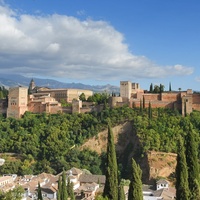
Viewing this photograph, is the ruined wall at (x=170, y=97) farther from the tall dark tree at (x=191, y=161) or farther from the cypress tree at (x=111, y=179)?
the tall dark tree at (x=191, y=161)

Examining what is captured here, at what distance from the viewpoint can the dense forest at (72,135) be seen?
51.0m

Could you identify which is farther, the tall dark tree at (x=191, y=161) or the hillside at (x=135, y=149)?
the hillside at (x=135, y=149)

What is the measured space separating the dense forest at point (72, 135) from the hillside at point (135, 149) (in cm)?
84

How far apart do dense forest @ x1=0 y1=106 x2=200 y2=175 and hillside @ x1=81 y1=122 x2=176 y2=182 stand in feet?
2.74

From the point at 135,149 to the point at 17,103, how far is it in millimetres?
22741

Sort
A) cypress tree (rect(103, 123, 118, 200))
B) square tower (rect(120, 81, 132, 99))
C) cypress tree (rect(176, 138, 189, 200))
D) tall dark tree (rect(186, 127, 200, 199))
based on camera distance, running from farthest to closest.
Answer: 1. square tower (rect(120, 81, 132, 99))
2. cypress tree (rect(103, 123, 118, 200))
3. tall dark tree (rect(186, 127, 200, 199))
4. cypress tree (rect(176, 138, 189, 200))

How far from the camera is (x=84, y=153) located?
53469 millimetres

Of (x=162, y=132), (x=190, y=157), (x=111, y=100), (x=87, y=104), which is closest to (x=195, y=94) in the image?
(x=162, y=132)

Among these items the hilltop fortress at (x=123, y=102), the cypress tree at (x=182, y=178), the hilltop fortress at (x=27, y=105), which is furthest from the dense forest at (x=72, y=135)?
the cypress tree at (x=182, y=178)

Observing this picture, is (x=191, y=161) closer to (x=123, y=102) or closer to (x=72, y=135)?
(x=72, y=135)

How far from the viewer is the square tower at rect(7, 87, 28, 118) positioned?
209ft

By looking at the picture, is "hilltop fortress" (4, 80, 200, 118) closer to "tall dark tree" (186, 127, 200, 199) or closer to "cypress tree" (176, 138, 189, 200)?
"tall dark tree" (186, 127, 200, 199)

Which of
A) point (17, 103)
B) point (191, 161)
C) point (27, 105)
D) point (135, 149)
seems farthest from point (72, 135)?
point (191, 161)

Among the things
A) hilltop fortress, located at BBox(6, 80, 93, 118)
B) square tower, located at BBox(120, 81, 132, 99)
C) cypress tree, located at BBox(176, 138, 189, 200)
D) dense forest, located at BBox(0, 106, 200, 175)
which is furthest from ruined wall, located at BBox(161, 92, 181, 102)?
cypress tree, located at BBox(176, 138, 189, 200)
